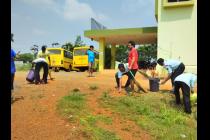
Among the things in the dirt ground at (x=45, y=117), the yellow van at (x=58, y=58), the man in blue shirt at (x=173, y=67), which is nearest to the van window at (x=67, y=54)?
the yellow van at (x=58, y=58)

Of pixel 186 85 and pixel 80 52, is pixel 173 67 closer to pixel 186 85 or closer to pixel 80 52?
pixel 186 85

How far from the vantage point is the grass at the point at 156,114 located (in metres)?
8.76

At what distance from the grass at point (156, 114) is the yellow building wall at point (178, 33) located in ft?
25.7

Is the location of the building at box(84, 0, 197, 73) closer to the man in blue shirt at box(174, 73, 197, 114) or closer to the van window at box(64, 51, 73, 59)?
the man in blue shirt at box(174, 73, 197, 114)

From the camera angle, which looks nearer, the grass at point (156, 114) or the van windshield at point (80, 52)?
the grass at point (156, 114)

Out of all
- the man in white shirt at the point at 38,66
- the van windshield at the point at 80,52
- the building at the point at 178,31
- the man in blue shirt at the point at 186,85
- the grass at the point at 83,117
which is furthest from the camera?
the van windshield at the point at 80,52

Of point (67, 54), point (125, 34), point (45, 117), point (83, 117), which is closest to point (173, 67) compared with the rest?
point (83, 117)

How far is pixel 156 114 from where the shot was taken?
9.87m

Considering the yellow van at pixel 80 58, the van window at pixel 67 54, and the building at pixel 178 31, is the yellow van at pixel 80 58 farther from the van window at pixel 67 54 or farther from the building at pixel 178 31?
the building at pixel 178 31

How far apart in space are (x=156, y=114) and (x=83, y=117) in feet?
6.97

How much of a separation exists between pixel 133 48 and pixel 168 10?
8714 millimetres

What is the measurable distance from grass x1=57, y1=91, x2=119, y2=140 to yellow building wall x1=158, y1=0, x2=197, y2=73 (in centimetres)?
936

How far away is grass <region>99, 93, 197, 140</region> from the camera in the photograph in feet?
28.7
